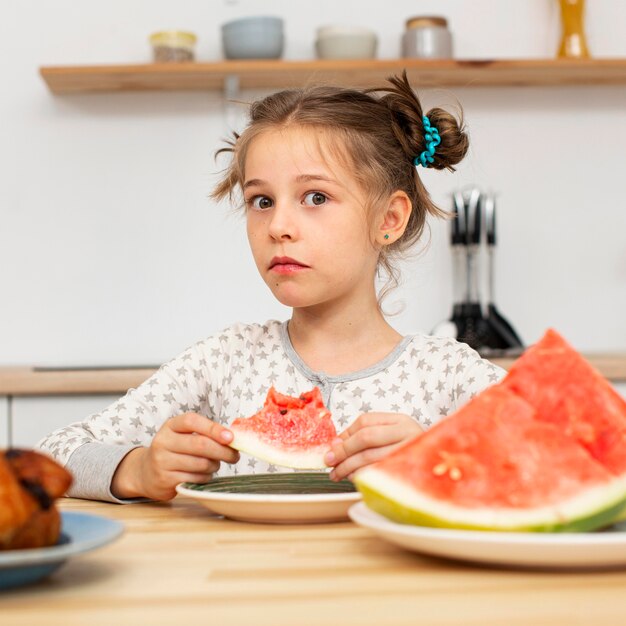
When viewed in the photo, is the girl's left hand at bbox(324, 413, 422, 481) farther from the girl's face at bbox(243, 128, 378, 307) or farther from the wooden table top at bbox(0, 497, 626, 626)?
the girl's face at bbox(243, 128, 378, 307)

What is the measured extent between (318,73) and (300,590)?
8.32 feet

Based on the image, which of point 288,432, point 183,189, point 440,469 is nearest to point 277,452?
point 288,432

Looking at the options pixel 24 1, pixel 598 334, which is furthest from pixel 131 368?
pixel 598 334

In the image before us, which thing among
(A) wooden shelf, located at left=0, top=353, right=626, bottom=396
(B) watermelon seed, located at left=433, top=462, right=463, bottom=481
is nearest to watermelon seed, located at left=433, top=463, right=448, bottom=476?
(B) watermelon seed, located at left=433, top=462, right=463, bottom=481

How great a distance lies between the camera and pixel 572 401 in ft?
2.63

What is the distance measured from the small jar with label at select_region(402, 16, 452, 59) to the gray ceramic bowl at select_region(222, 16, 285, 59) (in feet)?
1.37

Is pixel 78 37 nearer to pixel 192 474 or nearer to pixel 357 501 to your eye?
pixel 192 474

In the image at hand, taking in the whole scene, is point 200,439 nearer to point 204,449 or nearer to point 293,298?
point 204,449

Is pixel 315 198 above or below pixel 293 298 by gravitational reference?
above

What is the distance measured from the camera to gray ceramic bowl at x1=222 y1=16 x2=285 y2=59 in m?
2.97

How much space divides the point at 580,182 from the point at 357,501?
2.57m

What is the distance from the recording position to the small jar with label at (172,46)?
9.87 ft

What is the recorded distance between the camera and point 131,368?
262 cm

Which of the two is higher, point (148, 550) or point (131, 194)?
point (131, 194)
